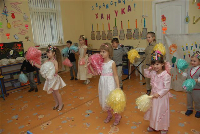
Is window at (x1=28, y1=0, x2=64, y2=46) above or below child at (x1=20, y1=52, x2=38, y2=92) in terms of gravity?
above

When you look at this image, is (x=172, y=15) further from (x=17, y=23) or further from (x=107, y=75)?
(x=17, y=23)

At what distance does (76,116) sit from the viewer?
3525mm

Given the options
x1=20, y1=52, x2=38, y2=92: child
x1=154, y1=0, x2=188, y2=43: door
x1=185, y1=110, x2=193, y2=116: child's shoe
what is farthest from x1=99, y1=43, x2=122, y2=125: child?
x1=154, y1=0, x2=188, y2=43: door

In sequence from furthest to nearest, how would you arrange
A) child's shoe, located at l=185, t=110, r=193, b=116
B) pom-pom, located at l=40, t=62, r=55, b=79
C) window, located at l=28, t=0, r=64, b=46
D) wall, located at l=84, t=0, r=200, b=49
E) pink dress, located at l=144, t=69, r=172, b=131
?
1. window, located at l=28, t=0, r=64, b=46
2. wall, located at l=84, t=0, r=200, b=49
3. pom-pom, located at l=40, t=62, r=55, b=79
4. child's shoe, located at l=185, t=110, r=193, b=116
5. pink dress, located at l=144, t=69, r=172, b=131

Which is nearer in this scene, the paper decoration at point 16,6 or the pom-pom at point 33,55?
the pom-pom at point 33,55

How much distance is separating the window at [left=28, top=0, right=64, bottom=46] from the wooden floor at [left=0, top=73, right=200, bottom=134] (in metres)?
2.68

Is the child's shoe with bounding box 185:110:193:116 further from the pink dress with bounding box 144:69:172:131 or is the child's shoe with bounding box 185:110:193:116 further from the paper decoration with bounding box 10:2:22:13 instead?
the paper decoration with bounding box 10:2:22:13

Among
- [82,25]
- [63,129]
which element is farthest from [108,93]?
[82,25]

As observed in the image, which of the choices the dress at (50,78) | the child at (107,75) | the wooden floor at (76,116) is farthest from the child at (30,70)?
the child at (107,75)

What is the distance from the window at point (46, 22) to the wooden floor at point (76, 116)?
2.68m

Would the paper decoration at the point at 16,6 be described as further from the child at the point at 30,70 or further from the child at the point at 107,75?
the child at the point at 107,75

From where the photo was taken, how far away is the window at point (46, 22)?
6.49 meters

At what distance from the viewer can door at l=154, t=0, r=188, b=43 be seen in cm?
519

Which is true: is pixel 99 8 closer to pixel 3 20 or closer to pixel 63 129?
pixel 3 20
